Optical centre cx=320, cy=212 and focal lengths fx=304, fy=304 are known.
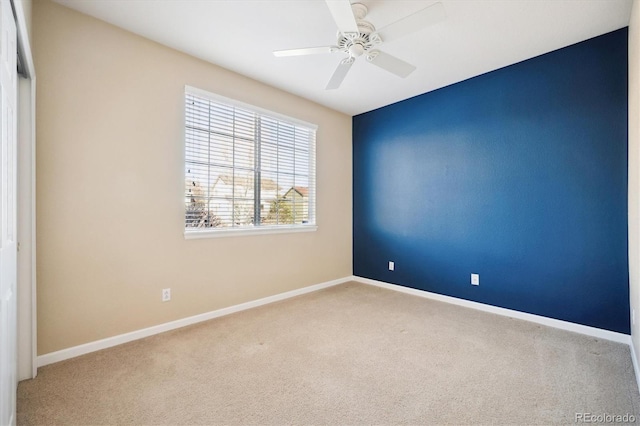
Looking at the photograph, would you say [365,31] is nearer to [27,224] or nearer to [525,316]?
[27,224]

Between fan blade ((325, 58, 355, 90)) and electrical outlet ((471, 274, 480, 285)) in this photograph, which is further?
electrical outlet ((471, 274, 480, 285))

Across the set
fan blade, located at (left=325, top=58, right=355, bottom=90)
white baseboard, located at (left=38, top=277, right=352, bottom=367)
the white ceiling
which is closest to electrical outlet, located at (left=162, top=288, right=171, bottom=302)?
white baseboard, located at (left=38, top=277, right=352, bottom=367)

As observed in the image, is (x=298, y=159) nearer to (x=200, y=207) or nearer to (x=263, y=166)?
(x=263, y=166)

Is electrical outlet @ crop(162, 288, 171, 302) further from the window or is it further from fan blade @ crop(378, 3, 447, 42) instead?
fan blade @ crop(378, 3, 447, 42)

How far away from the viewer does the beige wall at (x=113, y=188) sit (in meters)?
2.22

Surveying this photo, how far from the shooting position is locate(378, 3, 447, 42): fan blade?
71.2 inches

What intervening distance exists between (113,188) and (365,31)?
2.33 meters

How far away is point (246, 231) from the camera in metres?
3.43

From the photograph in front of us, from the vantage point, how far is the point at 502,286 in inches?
129

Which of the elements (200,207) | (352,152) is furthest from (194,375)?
(352,152)

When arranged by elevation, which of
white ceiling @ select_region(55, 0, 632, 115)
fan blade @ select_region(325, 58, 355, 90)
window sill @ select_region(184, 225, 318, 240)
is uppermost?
white ceiling @ select_region(55, 0, 632, 115)

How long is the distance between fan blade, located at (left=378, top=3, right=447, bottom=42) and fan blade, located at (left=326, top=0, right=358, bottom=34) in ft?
0.69

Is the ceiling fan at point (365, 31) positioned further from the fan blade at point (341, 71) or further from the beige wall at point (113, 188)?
the beige wall at point (113, 188)

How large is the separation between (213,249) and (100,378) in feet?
4.57
